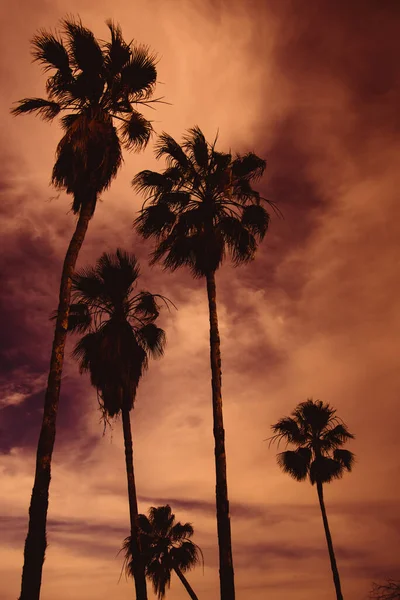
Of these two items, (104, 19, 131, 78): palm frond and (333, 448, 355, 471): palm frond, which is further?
Result: (333, 448, 355, 471): palm frond

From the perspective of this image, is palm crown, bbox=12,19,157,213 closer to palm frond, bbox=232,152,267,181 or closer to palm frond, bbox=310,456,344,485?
palm frond, bbox=232,152,267,181

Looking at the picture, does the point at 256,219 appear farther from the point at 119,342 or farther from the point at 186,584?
the point at 186,584

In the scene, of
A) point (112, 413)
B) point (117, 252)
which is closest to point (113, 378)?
point (112, 413)

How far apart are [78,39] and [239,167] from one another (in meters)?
6.68

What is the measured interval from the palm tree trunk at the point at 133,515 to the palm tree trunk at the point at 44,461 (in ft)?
28.1

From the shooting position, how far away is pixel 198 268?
1605cm

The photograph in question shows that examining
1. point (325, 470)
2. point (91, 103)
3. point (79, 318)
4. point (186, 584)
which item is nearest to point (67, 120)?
point (91, 103)

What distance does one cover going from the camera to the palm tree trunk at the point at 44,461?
8.60m

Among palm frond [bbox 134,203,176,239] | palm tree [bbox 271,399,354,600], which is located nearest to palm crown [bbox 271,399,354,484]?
palm tree [bbox 271,399,354,600]

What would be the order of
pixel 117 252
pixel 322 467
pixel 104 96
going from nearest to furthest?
pixel 104 96
pixel 117 252
pixel 322 467

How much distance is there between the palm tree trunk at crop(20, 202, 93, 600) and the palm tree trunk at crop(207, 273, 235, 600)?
4.63 meters

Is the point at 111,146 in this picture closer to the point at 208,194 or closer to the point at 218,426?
the point at 208,194

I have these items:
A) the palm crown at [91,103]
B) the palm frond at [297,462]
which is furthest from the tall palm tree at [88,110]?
the palm frond at [297,462]

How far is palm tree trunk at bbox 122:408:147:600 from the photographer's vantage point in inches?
675
